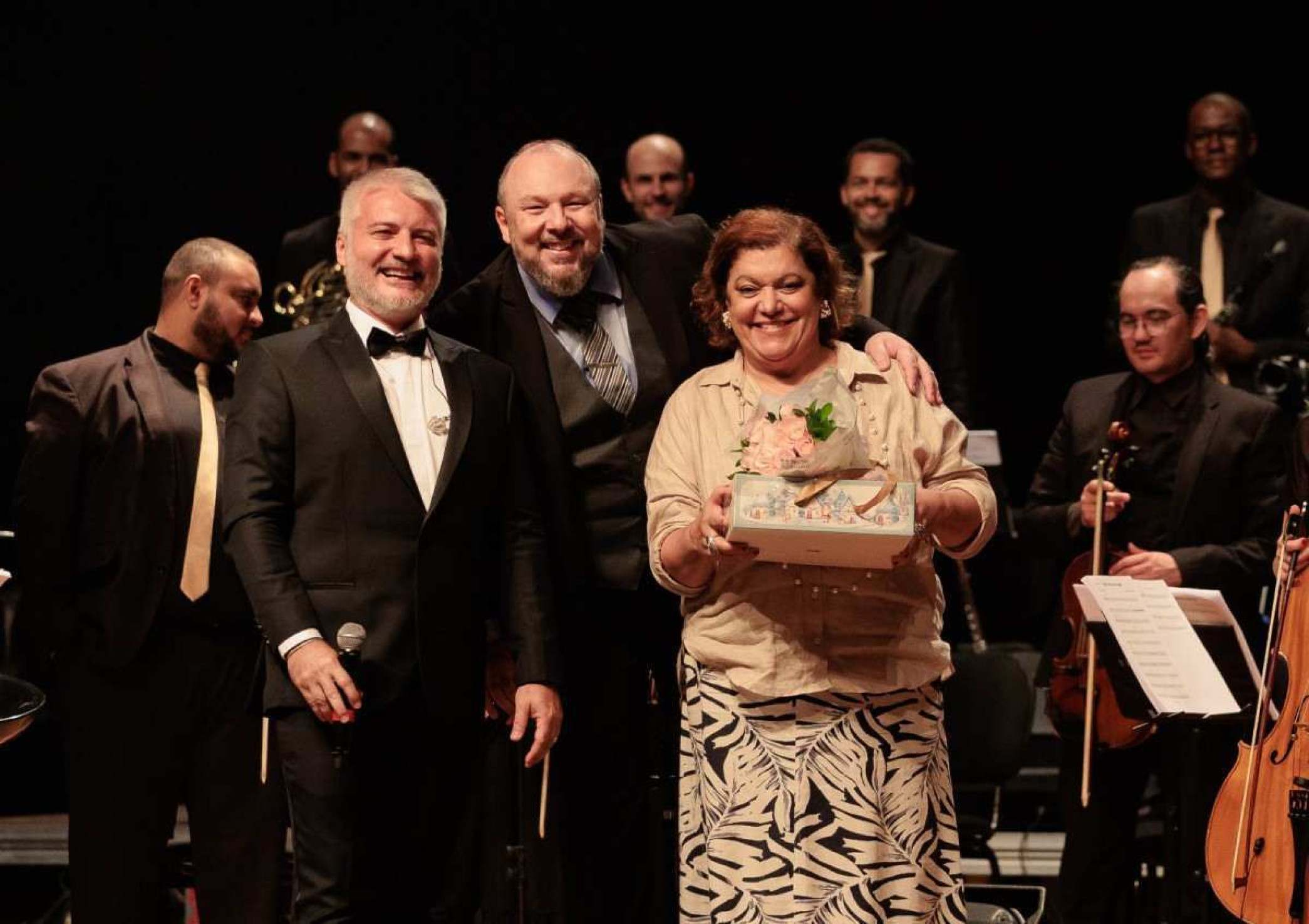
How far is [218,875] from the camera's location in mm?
4402

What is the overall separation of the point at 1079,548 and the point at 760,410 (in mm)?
2088

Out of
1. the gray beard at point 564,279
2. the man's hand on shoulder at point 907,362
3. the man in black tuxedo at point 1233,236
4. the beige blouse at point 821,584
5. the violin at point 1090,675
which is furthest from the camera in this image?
the man in black tuxedo at point 1233,236

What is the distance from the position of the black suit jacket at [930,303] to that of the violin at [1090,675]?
3.73ft

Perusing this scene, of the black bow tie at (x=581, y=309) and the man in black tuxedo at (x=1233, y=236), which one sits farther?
the man in black tuxedo at (x=1233, y=236)

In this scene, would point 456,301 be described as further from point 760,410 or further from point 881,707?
point 881,707

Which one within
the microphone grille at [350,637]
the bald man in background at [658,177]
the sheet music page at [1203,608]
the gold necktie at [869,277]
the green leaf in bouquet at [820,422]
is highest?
the bald man in background at [658,177]

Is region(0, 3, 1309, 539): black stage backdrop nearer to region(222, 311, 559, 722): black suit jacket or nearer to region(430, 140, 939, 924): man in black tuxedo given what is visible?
region(430, 140, 939, 924): man in black tuxedo

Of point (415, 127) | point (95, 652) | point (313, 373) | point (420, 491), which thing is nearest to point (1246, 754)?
point (420, 491)

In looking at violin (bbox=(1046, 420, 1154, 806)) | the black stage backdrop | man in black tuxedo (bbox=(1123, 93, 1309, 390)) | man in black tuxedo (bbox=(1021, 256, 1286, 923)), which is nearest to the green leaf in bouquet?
violin (bbox=(1046, 420, 1154, 806))

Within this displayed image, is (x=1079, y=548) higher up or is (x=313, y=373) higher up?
(x=313, y=373)

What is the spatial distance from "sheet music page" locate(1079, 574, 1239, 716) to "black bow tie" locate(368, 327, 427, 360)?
5.29 feet

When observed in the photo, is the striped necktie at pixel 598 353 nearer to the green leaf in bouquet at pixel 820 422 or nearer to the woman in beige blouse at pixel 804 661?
the woman in beige blouse at pixel 804 661

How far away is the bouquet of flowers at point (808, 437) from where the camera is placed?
3098 mm

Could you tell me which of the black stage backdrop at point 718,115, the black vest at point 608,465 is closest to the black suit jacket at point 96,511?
the black vest at point 608,465
